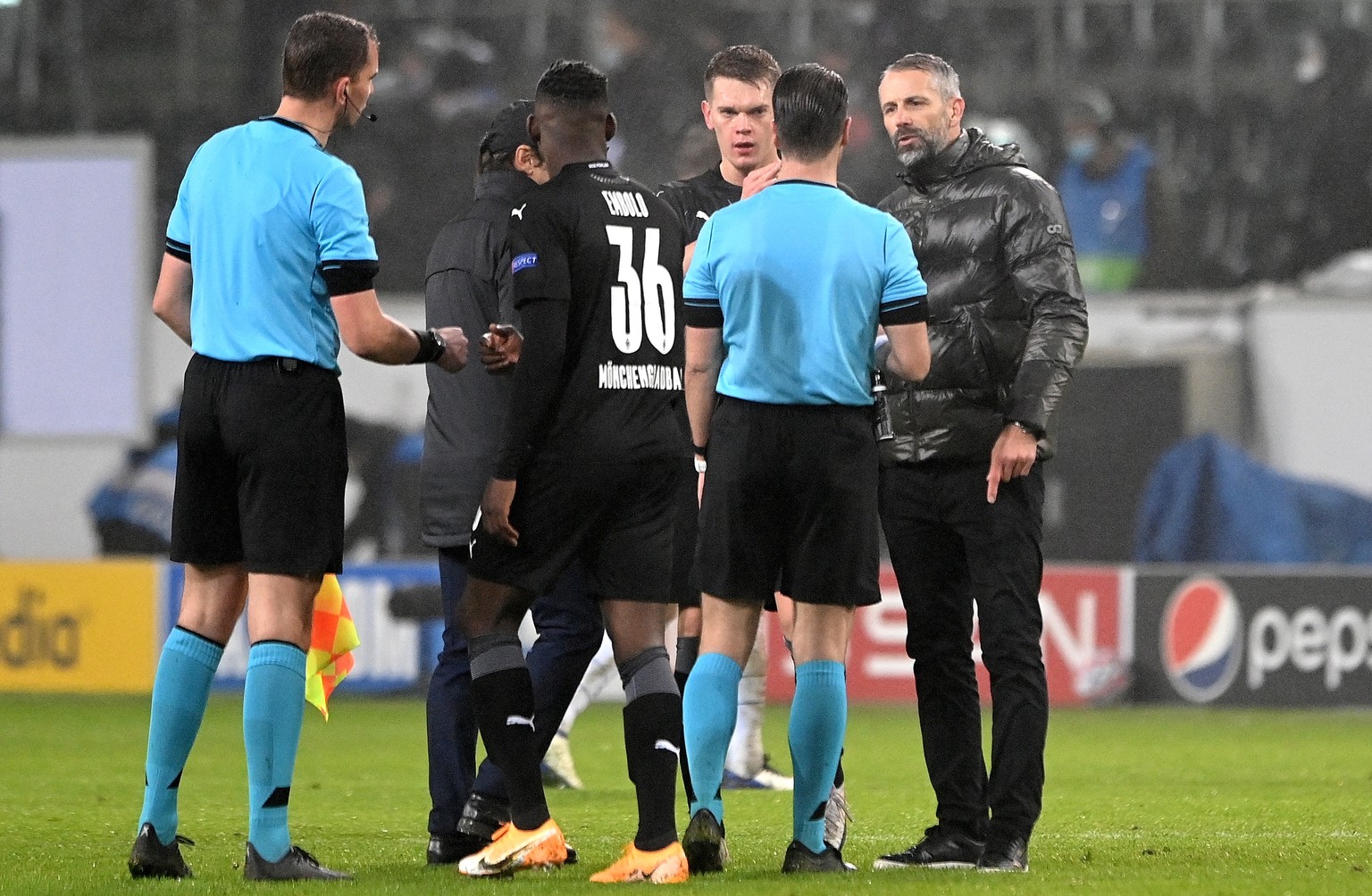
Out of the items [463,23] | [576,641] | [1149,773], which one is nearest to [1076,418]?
[463,23]

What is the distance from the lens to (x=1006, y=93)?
1472cm

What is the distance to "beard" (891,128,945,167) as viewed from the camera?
15.9 feet

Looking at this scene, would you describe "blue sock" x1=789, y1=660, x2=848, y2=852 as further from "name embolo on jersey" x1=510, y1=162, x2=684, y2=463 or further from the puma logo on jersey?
the puma logo on jersey

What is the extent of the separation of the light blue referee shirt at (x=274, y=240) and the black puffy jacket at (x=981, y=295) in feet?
4.29

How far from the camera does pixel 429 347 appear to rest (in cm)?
448

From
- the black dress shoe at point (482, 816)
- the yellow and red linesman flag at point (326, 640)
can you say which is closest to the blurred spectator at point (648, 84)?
the yellow and red linesman flag at point (326, 640)

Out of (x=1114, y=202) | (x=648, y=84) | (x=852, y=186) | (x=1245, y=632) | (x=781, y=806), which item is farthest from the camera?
(x=648, y=84)

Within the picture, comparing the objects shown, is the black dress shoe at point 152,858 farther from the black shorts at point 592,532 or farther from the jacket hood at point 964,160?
the jacket hood at point 964,160

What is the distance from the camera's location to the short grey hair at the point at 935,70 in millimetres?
4879

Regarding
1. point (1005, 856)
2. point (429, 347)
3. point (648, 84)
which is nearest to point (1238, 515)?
point (648, 84)

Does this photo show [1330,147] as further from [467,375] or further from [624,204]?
[624,204]

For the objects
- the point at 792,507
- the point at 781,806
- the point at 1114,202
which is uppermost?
the point at 1114,202

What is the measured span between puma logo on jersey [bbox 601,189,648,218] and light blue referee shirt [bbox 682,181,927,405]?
191 mm

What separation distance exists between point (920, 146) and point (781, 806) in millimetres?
2398
